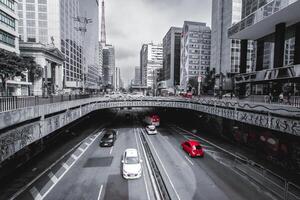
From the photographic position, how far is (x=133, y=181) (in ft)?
56.1

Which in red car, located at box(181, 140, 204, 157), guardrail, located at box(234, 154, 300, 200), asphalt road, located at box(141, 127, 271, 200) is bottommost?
asphalt road, located at box(141, 127, 271, 200)

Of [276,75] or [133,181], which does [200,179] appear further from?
[276,75]

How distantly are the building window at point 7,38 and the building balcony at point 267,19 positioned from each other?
53877 millimetres

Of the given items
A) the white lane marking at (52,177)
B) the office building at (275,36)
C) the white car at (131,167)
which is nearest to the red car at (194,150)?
the white car at (131,167)

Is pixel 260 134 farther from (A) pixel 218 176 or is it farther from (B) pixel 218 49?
(B) pixel 218 49

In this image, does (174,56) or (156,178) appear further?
→ (174,56)

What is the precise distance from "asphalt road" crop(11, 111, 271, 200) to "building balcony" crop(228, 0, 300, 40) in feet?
90.1

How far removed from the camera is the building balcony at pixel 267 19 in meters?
26.6

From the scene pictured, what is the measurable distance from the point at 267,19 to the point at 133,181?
36.7m

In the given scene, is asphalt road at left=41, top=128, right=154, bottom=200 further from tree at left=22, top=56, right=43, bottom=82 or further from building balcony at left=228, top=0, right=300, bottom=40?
tree at left=22, top=56, right=43, bottom=82

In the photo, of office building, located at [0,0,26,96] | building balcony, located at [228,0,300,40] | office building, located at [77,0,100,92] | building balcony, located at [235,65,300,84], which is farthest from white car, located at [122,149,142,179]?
office building, located at [77,0,100,92]

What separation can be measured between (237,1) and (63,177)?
289 ft

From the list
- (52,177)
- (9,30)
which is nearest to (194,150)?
(52,177)

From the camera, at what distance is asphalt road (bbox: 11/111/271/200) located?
14.8 meters
